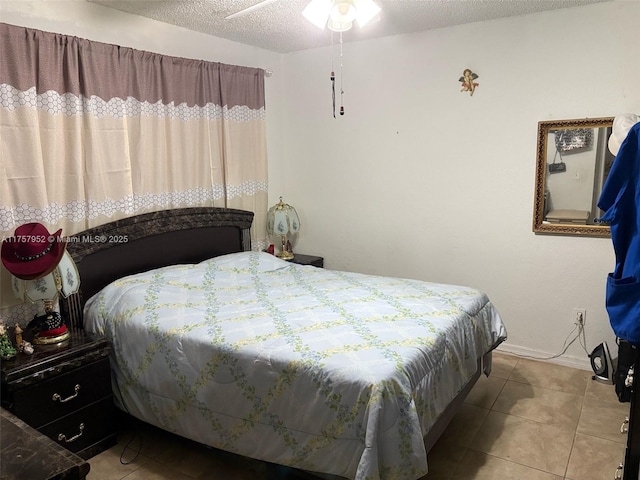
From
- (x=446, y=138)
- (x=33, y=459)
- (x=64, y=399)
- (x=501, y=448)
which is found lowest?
(x=501, y=448)

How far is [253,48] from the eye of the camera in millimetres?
3885

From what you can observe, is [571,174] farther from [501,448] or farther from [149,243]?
[149,243]

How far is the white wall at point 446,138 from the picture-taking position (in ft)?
9.68

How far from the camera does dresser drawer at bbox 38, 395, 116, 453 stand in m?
2.19

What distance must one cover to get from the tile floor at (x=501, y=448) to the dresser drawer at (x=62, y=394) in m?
0.33

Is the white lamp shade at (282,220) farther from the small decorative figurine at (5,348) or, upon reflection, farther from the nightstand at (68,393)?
the small decorative figurine at (5,348)

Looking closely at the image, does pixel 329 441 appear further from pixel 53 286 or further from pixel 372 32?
pixel 372 32

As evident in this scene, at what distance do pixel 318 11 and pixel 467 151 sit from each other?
63.6 inches

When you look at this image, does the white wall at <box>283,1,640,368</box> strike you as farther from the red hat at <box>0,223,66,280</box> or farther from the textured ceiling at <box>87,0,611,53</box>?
the red hat at <box>0,223,66,280</box>

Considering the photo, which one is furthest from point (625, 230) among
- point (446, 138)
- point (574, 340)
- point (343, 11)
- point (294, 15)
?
point (294, 15)

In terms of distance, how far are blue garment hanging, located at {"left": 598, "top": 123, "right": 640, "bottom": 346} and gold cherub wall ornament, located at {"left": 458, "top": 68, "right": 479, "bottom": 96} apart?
1.93 meters

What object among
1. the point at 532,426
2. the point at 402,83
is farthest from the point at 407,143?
the point at 532,426

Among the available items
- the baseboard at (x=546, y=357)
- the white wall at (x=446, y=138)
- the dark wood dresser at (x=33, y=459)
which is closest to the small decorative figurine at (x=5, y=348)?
the dark wood dresser at (x=33, y=459)

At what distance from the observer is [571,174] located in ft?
10.1
